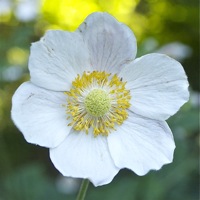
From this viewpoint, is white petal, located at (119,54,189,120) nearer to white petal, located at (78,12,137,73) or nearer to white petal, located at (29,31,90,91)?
white petal, located at (78,12,137,73)

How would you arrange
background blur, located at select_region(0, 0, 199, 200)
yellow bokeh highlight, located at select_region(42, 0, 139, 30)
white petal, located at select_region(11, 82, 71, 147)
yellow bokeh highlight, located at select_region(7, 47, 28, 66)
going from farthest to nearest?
yellow bokeh highlight, located at select_region(42, 0, 139, 30)
yellow bokeh highlight, located at select_region(7, 47, 28, 66)
background blur, located at select_region(0, 0, 199, 200)
white petal, located at select_region(11, 82, 71, 147)

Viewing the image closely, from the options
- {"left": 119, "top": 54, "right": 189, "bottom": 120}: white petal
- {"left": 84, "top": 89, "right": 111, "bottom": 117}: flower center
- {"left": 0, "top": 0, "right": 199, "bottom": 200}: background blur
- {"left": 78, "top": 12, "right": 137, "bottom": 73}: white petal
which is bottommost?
{"left": 0, "top": 0, "right": 199, "bottom": 200}: background blur

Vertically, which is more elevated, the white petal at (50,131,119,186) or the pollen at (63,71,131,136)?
the pollen at (63,71,131,136)

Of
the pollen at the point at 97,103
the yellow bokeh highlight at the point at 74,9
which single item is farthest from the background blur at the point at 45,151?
the pollen at the point at 97,103

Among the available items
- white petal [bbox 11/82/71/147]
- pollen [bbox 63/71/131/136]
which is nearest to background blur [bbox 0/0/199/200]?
pollen [bbox 63/71/131/136]

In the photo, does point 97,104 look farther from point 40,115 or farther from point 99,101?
point 40,115

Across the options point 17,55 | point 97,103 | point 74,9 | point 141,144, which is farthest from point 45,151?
point 141,144

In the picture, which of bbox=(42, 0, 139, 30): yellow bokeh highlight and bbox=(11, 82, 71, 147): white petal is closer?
bbox=(11, 82, 71, 147): white petal
